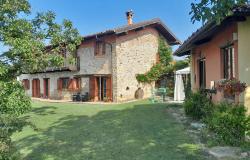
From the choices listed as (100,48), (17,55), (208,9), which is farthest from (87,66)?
(208,9)

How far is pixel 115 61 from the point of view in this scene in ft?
86.9

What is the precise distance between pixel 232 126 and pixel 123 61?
18.7 m

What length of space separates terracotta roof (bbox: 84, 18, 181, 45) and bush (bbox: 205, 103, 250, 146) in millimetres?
17286

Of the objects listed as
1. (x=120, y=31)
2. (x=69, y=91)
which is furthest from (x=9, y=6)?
(x=69, y=91)

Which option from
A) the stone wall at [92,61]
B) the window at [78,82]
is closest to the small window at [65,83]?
the window at [78,82]

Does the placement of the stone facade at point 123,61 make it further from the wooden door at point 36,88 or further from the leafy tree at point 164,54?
the wooden door at point 36,88

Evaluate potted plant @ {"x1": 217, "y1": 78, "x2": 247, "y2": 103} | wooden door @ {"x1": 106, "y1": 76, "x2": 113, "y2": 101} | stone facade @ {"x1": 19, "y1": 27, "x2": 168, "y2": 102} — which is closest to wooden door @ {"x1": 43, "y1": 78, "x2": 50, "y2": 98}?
stone facade @ {"x1": 19, "y1": 27, "x2": 168, "y2": 102}

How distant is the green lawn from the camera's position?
8.45 meters

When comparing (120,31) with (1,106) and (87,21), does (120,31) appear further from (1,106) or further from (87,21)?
(1,106)

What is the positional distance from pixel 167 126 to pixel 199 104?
6.49 feet

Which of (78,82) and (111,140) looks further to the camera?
(78,82)

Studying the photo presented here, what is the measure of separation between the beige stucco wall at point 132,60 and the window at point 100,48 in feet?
A: 5.35

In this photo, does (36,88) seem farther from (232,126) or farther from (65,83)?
(232,126)

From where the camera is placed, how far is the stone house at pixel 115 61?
2661 centimetres
